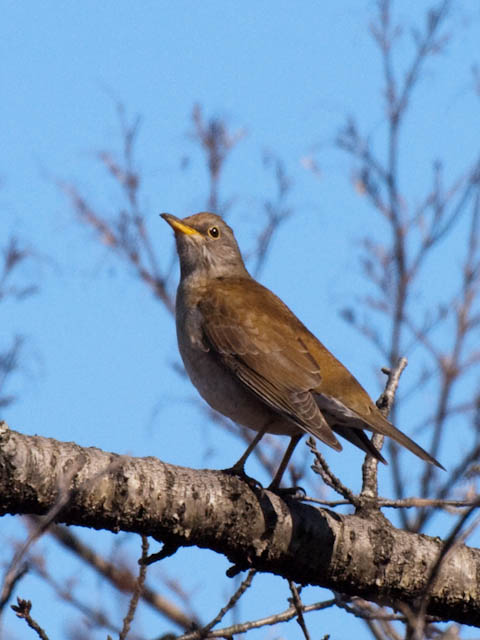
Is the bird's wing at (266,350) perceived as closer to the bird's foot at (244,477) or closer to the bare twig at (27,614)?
the bird's foot at (244,477)

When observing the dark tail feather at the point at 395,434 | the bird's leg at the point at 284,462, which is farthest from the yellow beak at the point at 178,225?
the dark tail feather at the point at 395,434

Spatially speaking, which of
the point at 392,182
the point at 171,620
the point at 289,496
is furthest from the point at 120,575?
the point at 392,182

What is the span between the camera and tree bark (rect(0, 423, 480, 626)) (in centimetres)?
397

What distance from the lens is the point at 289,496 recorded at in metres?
5.20

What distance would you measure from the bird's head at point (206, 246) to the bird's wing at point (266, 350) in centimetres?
66

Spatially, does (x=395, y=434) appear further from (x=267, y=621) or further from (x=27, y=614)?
(x=27, y=614)

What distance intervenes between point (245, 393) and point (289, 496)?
971mm

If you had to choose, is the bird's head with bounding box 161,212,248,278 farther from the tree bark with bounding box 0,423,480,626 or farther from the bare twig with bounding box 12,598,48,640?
the bare twig with bounding box 12,598,48,640

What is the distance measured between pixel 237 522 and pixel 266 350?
6.15 feet

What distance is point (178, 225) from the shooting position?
25.7 ft

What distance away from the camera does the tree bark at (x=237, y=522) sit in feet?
13.0

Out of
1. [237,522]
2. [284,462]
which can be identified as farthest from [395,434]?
[237,522]

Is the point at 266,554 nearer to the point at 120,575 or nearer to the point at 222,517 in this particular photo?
the point at 222,517

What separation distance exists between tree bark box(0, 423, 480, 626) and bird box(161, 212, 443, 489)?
551 mm
